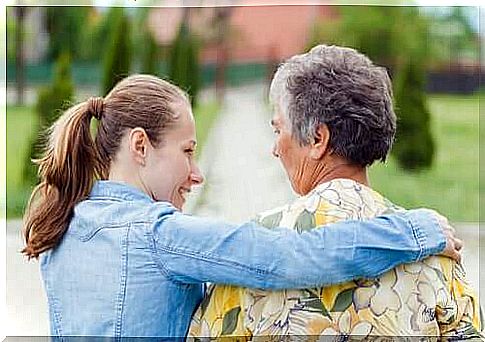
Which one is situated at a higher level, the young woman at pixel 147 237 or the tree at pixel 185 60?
the tree at pixel 185 60

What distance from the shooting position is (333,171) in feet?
4.15

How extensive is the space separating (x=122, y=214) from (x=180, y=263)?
0.41ft

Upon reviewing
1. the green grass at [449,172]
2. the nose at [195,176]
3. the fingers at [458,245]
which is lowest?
the green grass at [449,172]

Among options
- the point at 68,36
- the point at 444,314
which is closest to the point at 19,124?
the point at 68,36

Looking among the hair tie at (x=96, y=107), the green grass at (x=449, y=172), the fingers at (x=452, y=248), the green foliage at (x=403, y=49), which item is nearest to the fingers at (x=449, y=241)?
the fingers at (x=452, y=248)

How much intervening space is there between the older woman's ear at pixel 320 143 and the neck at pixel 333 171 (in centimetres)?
1

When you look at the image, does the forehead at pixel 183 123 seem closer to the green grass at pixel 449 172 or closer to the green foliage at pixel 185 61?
the green foliage at pixel 185 61

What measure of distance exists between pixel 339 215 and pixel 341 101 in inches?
6.1

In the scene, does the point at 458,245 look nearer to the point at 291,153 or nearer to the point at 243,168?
the point at 291,153

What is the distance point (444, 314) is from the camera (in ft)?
4.07

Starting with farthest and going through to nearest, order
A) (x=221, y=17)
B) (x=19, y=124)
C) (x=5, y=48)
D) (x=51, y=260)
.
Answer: (x=19, y=124)
(x=221, y=17)
(x=5, y=48)
(x=51, y=260)

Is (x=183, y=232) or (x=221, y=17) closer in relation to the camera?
(x=183, y=232)

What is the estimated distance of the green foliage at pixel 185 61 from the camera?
365 cm

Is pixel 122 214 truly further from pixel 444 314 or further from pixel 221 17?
pixel 221 17
